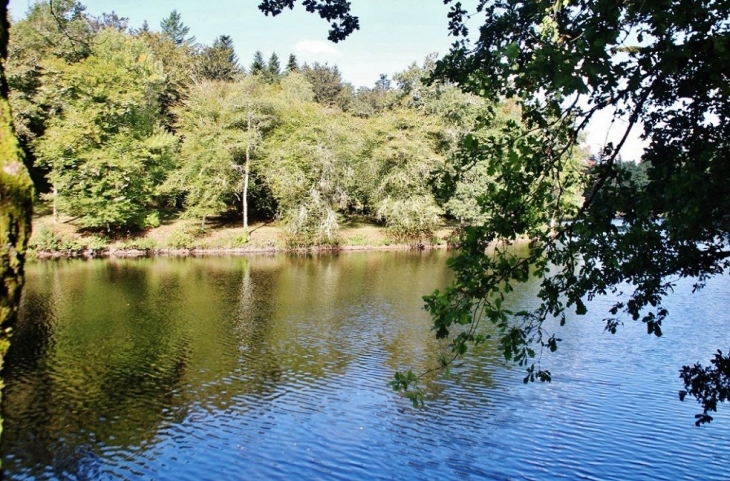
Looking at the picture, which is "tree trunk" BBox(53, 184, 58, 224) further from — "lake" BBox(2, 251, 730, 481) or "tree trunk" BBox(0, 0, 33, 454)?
"tree trunk" BBox(0, 0, 33, 454)

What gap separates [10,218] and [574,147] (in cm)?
566

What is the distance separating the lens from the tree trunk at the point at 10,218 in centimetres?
262

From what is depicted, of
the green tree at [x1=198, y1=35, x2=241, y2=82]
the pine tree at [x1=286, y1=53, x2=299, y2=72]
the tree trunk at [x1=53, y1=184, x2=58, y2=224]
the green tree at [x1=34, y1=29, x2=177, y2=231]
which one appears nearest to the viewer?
the green tree at [x1=34, y1=29, x2=177, y2=231]

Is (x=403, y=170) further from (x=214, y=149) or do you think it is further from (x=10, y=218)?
(x=10, y=218)

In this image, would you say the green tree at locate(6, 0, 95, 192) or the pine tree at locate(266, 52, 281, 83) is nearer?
the green tree at locate(6, 0, 95, 192)

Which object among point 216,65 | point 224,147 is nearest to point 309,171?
point 224,147

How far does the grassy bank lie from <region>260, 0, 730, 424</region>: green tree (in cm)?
3898

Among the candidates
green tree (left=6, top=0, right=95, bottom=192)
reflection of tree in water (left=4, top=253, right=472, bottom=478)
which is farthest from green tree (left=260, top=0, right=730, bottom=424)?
green tree (left=6, top=0, right=95, bottom=192)

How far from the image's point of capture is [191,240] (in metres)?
44.3

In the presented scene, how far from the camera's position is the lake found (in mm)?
11328

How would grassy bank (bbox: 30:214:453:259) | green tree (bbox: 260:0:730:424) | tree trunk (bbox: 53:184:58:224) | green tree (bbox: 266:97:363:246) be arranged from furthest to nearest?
green tree (bbox: 266:97:363:246) → tree trunk (bbox: 53:184:58:224) → grassy bank (bbox: 30:214:453:259) → green tree (bbox: 260:0:730:424)

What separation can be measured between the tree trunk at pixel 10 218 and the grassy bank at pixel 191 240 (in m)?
40.9

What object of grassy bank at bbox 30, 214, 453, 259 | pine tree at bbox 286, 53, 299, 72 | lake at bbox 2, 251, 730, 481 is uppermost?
pine tree at bbox 286, 53, 299, 72

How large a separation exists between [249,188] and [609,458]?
41158 mm
